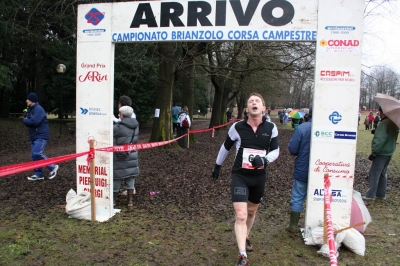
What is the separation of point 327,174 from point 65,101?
2203 cm

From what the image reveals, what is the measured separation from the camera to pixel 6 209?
5.81 m

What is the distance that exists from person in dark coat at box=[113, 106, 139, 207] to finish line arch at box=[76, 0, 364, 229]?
0.45 meters

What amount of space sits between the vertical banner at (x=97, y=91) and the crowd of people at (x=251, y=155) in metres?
0.47

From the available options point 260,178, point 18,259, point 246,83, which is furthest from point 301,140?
point 246,83

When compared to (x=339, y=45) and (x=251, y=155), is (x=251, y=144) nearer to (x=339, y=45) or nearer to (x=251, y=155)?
(x=251, y=155)

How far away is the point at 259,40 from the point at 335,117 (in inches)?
59.6

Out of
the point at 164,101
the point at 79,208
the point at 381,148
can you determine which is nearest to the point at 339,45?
the point at 381,148

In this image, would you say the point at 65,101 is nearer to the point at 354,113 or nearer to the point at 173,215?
the point at 173,215

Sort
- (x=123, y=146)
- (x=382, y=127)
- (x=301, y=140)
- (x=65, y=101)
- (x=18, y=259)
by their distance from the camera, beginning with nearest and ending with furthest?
(x=18, y=259) → (x=301, y=140) → (x=123, y=146) → (x=382, y=127) → (x=65, y=101)

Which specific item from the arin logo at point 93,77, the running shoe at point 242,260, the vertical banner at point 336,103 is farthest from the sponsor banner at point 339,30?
the arin logo at point 93,77

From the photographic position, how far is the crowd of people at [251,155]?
13.3ft

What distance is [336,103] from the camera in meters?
4.56

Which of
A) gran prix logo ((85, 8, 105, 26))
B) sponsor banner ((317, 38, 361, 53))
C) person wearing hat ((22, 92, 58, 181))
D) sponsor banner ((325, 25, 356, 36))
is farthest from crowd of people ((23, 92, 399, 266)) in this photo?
gran prix logo ((85, 8, 105, 26))

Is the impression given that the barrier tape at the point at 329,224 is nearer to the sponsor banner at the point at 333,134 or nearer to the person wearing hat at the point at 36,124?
the sponsor banner at the point at 333,134
